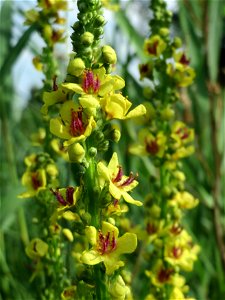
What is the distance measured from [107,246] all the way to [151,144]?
1.44 feet

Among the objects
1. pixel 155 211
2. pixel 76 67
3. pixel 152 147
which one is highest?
pixel 76 67

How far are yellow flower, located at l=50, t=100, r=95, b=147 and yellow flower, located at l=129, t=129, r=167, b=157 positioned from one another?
1.30ft

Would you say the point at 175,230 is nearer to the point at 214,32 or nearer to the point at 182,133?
the point at 182,133

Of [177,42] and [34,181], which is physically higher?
[177,42]

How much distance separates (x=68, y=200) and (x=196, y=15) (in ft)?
4.27

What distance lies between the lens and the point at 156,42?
1.19 meters

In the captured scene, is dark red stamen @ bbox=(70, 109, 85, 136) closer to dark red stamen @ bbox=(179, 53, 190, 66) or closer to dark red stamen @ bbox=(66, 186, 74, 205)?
dark red stamen @ bbox=(66, 186, 74, 205)

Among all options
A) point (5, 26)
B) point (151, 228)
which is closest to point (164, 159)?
point (151, 228)

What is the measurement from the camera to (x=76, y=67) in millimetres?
750

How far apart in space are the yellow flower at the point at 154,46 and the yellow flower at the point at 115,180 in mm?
456

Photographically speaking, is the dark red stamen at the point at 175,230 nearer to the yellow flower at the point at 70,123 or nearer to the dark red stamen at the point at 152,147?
the dark red stamen at the point at 152,147

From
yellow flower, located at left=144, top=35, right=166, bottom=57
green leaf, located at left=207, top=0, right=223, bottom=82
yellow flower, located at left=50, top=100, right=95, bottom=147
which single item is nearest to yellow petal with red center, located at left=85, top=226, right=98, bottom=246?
yellow flower, located at left=50, top=100, right=95, bottom=147

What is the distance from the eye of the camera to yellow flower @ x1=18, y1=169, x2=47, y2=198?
3.40 feet

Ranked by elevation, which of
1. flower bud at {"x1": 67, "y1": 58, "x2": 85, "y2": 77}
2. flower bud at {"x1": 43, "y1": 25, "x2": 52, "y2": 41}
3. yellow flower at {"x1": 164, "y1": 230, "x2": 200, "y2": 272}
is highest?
flower bud at {"x1": 43, "y1": 25, "x2": 52, "y2": 41}
